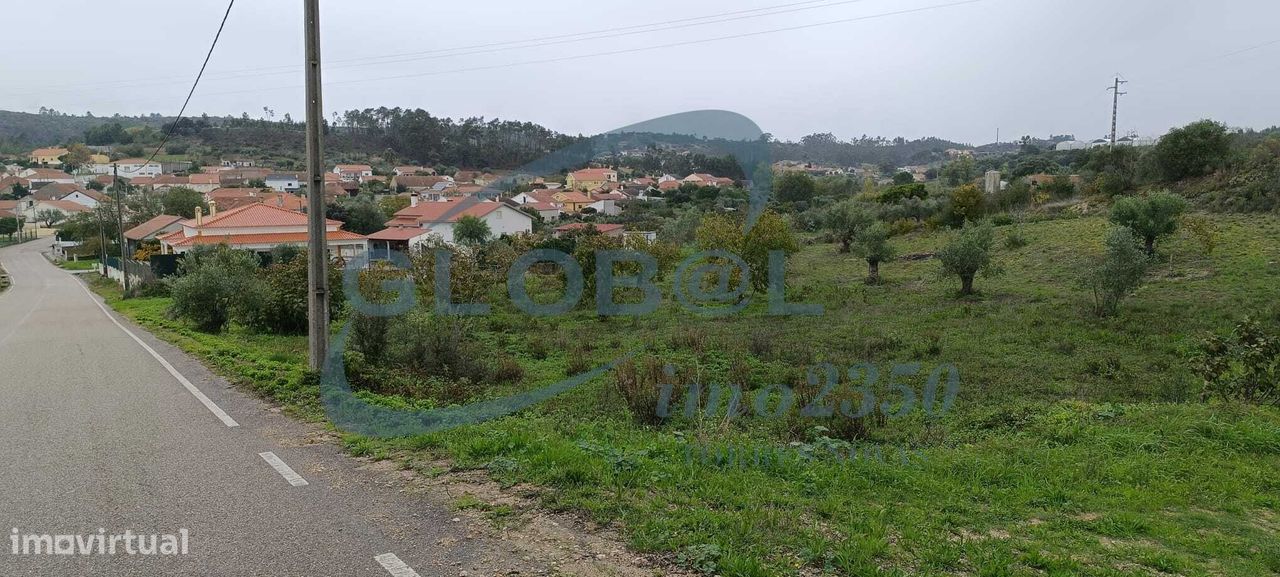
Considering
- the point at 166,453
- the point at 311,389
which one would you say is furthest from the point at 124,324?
the point at 166,453

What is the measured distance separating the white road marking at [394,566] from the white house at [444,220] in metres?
37.7

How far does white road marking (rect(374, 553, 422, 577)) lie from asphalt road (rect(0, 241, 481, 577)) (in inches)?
0.5

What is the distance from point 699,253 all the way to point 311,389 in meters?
20.9

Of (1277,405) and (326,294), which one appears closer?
(1277,405)

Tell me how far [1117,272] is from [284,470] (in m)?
17.8

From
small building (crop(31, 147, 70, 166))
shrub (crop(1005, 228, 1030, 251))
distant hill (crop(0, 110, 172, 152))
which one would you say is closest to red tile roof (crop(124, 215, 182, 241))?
shrub (crop(1005, 228, 1030, 251))

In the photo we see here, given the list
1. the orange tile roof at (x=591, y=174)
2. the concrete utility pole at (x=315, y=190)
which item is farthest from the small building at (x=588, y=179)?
the concrete utility pole at (x=315, y=190)

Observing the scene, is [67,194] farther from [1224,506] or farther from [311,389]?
[1224,506]

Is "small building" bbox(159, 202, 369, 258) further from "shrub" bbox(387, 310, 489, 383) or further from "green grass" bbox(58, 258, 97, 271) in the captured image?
"shrub" bbox(387, 310, 489, 383)

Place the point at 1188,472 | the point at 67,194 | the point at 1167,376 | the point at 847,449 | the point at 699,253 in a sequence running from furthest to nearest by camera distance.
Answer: the point at 67,194 → the point at 699,253 → the point at 1167,376 → the point at 847,449 → the point at 1188,472

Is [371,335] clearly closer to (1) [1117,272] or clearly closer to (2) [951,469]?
(2) [951,469]

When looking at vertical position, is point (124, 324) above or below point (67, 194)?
below

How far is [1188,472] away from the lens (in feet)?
18.7

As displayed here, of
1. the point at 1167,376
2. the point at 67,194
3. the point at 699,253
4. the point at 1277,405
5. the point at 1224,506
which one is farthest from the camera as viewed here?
the point at 67,194
